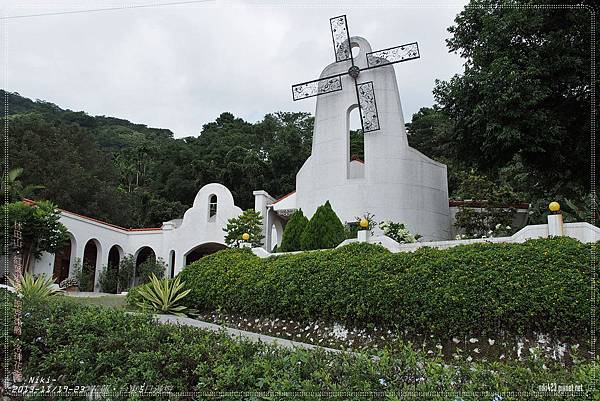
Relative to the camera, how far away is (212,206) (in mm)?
20844

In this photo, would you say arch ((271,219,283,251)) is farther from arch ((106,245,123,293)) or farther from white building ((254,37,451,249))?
arch ((106,245,123,293))

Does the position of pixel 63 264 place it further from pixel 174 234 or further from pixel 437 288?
pixel 437 288

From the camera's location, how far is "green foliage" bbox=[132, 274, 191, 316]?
396 inches

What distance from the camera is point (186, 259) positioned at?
21406 mm

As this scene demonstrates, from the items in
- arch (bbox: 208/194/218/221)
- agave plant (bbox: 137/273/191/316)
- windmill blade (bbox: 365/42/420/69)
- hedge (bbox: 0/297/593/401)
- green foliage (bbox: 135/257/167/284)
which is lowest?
hedge (bbox: 0/297/593/401)

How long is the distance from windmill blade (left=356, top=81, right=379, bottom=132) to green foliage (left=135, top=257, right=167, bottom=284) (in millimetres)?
10814

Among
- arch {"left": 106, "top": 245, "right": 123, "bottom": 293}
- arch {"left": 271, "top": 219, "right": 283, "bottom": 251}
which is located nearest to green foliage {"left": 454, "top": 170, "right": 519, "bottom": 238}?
arch {"left": 271, "top": 219, "right": 283, "bottom": 251}

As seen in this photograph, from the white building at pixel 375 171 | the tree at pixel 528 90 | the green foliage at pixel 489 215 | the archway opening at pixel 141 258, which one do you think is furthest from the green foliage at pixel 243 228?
the tree at pixel 528 90

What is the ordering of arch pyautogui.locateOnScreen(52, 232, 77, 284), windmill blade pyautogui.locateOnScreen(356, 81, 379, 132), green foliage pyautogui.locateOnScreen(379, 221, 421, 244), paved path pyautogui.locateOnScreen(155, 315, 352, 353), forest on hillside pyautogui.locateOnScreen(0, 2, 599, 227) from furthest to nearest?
arch pyautogui.locateOnScreen(52, 232, 77, 284) < windmill blade pyautogui.locateOnScreen(356, 81, 379, 132) < green foliage pyautogui.locateOnScreen(379, 221, 421, 244) < forest on hillside pyautogui.locateOnScreen(0, 2, 599, 227) < paved path pyautogui.locateOnScreen(155, 315, 352, 353)

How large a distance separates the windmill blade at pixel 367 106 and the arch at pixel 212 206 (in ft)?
27.6

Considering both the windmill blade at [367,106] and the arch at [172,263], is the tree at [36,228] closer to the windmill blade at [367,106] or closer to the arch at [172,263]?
the arch at [172,263]

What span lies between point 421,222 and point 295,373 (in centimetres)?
1156

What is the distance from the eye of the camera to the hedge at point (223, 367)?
3283 millimetres

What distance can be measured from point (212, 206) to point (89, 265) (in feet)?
18.2
